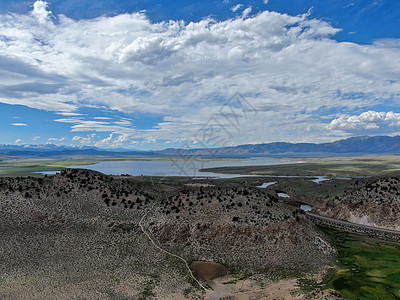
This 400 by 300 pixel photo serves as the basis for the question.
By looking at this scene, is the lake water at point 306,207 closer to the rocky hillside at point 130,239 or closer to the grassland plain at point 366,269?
the grassland plain at point 366,269

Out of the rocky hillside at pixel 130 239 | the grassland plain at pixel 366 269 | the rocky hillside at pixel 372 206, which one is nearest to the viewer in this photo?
the grassland plain at pixel 366 269

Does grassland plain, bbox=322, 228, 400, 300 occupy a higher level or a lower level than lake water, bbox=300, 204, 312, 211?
higher

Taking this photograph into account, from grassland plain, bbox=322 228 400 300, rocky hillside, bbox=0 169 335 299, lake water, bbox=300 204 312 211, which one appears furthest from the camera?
lake water, bbox=300 204 312 211

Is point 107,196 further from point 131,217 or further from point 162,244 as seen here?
point 162,244

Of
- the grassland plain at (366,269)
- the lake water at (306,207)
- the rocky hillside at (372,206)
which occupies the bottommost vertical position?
the lake water at (306,207)

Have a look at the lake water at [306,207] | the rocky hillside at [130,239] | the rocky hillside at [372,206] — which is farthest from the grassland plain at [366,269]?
the lake water at [306,207]

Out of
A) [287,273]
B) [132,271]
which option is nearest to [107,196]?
[132,271]

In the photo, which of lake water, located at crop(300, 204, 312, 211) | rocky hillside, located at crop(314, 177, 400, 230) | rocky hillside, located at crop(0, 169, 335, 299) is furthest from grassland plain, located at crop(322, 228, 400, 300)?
lake water, located at crop(300, 204, 312, 211)

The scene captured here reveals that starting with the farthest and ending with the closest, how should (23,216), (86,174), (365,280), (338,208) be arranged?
(338,208), (86,174), (23,216), (365,280)

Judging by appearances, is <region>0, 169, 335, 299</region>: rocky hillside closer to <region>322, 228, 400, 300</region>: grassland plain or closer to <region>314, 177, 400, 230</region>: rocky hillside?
<region>322, 228, 400, 300</region>: grassland plain
